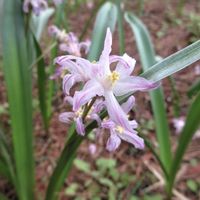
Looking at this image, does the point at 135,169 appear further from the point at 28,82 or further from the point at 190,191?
the point at 28,82

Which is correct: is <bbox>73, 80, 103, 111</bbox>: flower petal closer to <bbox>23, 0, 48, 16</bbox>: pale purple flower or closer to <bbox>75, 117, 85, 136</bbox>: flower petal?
<bbox>75, 117, 85, 136</bbox>: flower petal

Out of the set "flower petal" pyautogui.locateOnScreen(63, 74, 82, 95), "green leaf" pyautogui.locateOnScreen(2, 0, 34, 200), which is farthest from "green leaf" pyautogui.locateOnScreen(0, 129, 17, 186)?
"flower petal" pyautogui.locateOnScreen(63, 74, 82, 95)

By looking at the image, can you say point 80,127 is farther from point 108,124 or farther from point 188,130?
point 188,130

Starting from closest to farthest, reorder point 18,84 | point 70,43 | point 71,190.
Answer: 1. point 18,84
2. point 70,43
3. point 71,190

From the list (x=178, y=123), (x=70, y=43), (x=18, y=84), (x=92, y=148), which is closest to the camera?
(x=18, y=84)

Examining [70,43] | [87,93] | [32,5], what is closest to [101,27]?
[70,43]

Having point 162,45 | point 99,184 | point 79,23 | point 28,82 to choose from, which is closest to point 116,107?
point 28,82
